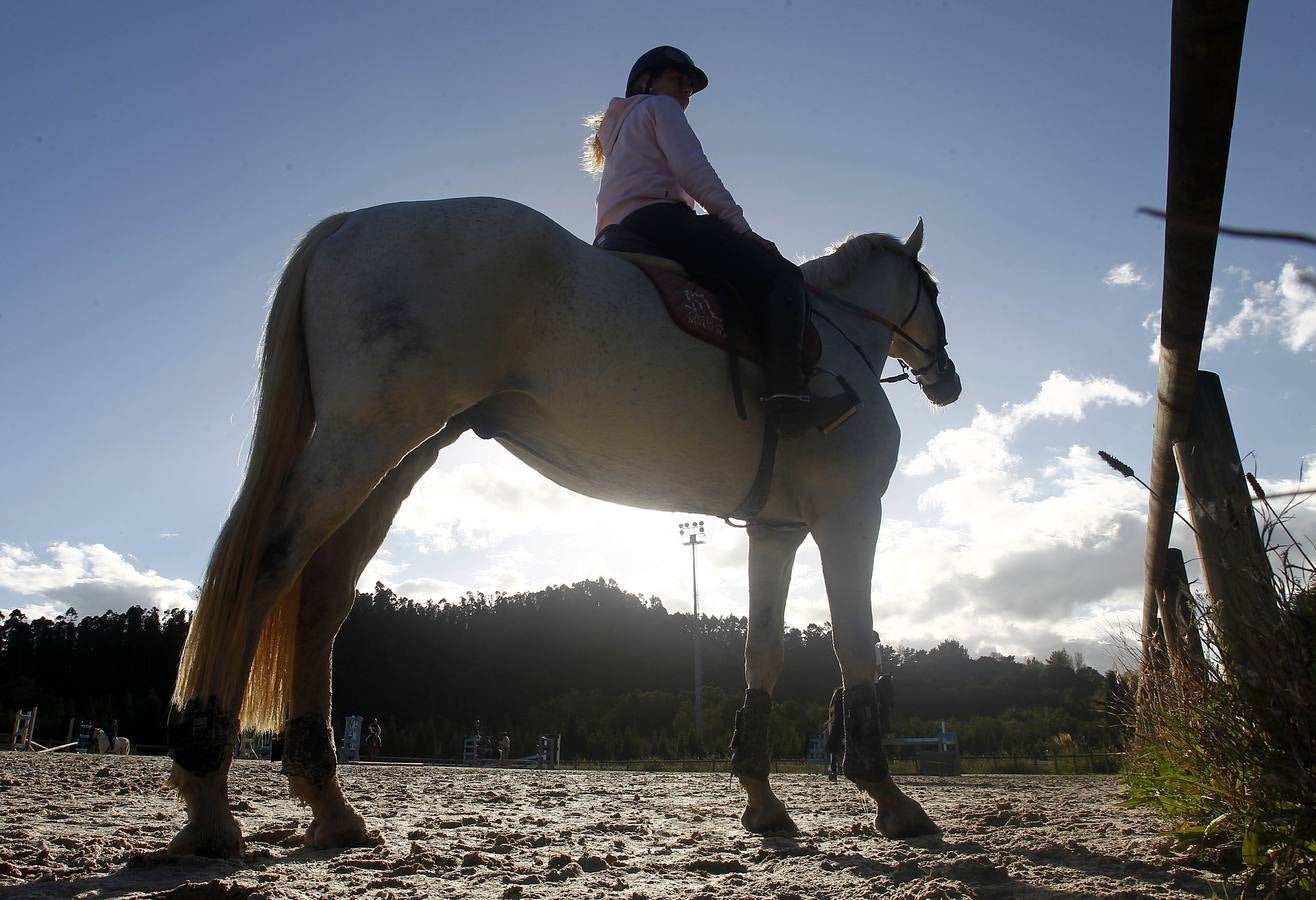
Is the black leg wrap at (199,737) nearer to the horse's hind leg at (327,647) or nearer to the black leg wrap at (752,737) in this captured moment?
the horse's hind leg at (327,647)

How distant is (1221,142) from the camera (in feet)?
7.55

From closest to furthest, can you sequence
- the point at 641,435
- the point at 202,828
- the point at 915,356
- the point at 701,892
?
the point at 701,892 → the point at 202,828 → the point at 641,435 → the point at 915,356

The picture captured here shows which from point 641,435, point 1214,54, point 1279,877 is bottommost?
point 1279,877

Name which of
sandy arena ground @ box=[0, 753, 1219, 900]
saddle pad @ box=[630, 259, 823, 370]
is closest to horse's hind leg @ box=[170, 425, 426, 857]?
sandy arena ground @ box=[0, 753, 1219, 900]

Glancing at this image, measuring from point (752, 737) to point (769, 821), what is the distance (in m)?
0.51

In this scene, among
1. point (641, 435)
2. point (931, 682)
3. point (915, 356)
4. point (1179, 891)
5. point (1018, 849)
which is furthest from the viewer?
point (931, 682)

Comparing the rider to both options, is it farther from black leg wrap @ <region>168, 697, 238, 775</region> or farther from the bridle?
black leg wrap @ <region>168, 697, 238, 775</region>

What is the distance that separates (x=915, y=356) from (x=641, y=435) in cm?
324

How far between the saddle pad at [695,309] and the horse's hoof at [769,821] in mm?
2174

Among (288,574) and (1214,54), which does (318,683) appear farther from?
(1214,54)

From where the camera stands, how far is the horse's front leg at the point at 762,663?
13.8 ft

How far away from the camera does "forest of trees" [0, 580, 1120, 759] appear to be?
4206 cm

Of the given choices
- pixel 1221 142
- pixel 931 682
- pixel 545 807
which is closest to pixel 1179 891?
pixel 1221 142

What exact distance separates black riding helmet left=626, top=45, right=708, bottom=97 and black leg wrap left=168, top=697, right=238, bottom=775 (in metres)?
3.92
